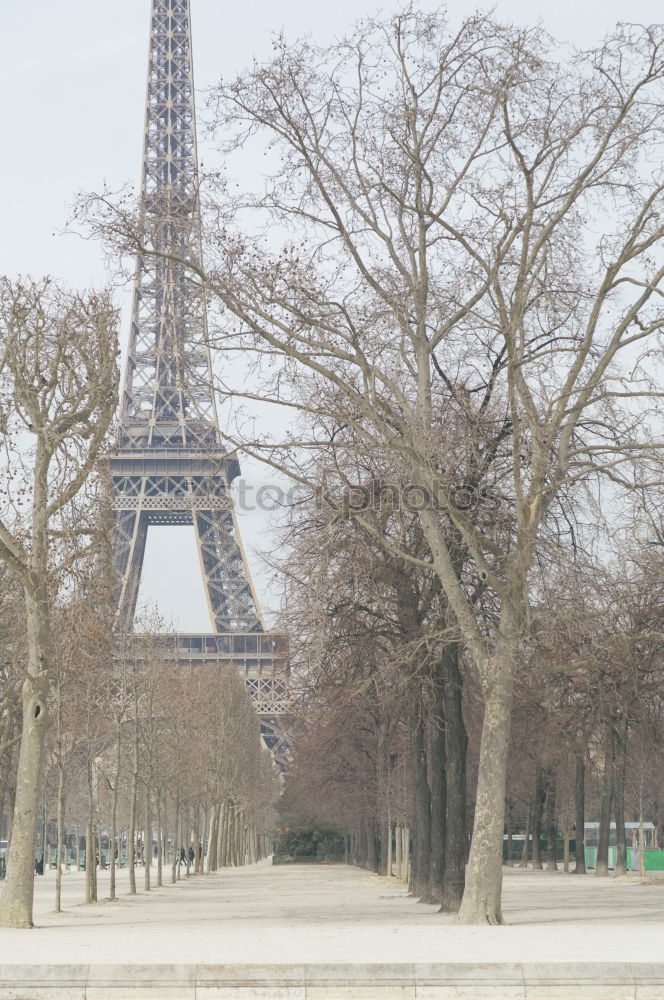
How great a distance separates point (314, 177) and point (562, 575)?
760cm

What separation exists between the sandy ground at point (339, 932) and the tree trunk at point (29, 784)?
781 millimetres

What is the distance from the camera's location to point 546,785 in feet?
193

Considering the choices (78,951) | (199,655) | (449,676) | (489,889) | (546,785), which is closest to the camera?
(78,951)

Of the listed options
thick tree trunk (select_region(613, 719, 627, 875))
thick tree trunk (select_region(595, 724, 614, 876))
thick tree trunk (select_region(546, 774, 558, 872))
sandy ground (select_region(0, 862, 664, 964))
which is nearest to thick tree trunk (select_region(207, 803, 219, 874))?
thick tree trunk (select_region(546, 774, 558, 872))

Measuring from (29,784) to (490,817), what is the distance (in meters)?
7.69

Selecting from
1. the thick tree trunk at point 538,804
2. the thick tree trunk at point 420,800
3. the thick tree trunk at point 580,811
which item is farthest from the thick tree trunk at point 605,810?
the thick tree trunk at point 420,800

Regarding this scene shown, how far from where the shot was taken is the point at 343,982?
11.8m

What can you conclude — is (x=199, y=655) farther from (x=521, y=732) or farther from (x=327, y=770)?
(x=521, y=732)

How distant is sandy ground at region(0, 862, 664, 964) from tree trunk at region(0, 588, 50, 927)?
30.7 inches

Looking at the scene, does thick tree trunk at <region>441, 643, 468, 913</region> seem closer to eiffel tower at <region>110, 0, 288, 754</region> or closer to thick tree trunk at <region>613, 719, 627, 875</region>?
thick tree trunk at <region>613, 719, 627, 875</region>

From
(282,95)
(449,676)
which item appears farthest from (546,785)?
(282,95)

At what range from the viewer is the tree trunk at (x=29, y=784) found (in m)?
21.7

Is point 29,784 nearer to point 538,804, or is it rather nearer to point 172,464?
point 538,804

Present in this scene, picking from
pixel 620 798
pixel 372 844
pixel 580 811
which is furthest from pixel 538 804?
pixel 620 798
